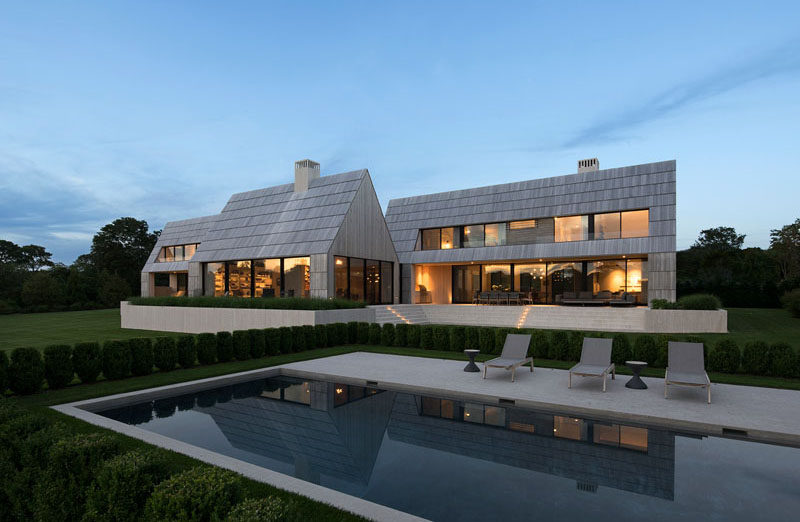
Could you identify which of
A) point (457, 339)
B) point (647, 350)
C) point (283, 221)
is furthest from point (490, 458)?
point (283, 221)

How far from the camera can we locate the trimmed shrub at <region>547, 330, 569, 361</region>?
474 inches

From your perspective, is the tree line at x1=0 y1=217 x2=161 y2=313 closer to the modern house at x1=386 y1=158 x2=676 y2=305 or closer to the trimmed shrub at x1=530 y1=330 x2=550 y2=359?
the modern house at x1=386 y1=158 x2=676 y2=305

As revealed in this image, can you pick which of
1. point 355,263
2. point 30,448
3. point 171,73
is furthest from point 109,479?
point 171,73

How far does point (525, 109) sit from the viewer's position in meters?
31.2

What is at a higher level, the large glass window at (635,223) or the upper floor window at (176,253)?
the large glass window at (635,223)

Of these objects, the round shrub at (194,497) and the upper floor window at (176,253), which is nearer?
the round shrub at (194,497)

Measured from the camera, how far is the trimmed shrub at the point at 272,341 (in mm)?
13219

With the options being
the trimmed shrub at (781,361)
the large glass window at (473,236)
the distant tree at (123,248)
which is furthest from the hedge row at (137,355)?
the distant tree at (123,248)

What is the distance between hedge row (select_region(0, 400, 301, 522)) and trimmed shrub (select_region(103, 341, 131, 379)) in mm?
5711

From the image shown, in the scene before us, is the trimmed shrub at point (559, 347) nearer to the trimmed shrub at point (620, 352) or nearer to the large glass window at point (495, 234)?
the trimmed shrub at point (620, 352)

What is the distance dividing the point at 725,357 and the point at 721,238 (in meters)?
63.5

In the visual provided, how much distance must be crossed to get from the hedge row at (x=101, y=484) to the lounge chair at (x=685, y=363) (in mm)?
8121

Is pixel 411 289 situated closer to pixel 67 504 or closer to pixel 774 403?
pixel 774 403

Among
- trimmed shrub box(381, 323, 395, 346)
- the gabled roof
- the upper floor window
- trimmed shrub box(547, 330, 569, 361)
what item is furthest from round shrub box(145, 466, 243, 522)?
the upper floor window
